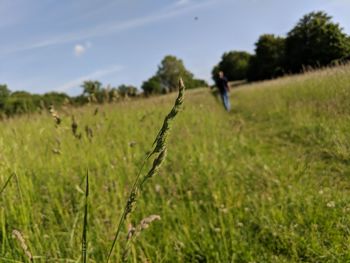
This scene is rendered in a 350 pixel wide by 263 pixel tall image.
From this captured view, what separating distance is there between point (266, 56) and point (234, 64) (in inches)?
752

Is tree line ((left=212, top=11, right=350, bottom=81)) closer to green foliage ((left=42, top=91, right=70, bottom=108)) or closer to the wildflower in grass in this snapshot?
green foliage ((left=42, top=91, right=70, bottom=108))

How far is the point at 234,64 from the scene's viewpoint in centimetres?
7519

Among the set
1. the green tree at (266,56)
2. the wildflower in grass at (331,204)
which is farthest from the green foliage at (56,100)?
the green tree at (266,56)

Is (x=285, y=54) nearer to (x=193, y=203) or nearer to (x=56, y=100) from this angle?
(x=56, y=100)

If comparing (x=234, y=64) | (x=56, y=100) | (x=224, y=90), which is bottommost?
(x=224, y=90)

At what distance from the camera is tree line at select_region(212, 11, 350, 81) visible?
1012 inches

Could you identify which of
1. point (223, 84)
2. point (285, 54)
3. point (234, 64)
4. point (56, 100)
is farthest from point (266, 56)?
point (56, 100)

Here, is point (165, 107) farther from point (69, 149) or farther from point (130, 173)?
point (130, 173)

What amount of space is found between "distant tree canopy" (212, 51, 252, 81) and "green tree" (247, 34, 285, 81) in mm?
12703

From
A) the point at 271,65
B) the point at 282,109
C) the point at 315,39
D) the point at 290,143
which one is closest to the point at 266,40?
the point at 271,65

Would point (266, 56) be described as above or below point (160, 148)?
above

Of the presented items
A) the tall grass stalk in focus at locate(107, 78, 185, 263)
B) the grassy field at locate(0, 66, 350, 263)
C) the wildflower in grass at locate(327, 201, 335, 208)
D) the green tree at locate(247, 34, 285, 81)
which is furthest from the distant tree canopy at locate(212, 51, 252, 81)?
the tall grass stalk in focus at locate(107, 78, 185, 263)

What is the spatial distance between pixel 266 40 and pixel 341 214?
196ft

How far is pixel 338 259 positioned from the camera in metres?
1.71
